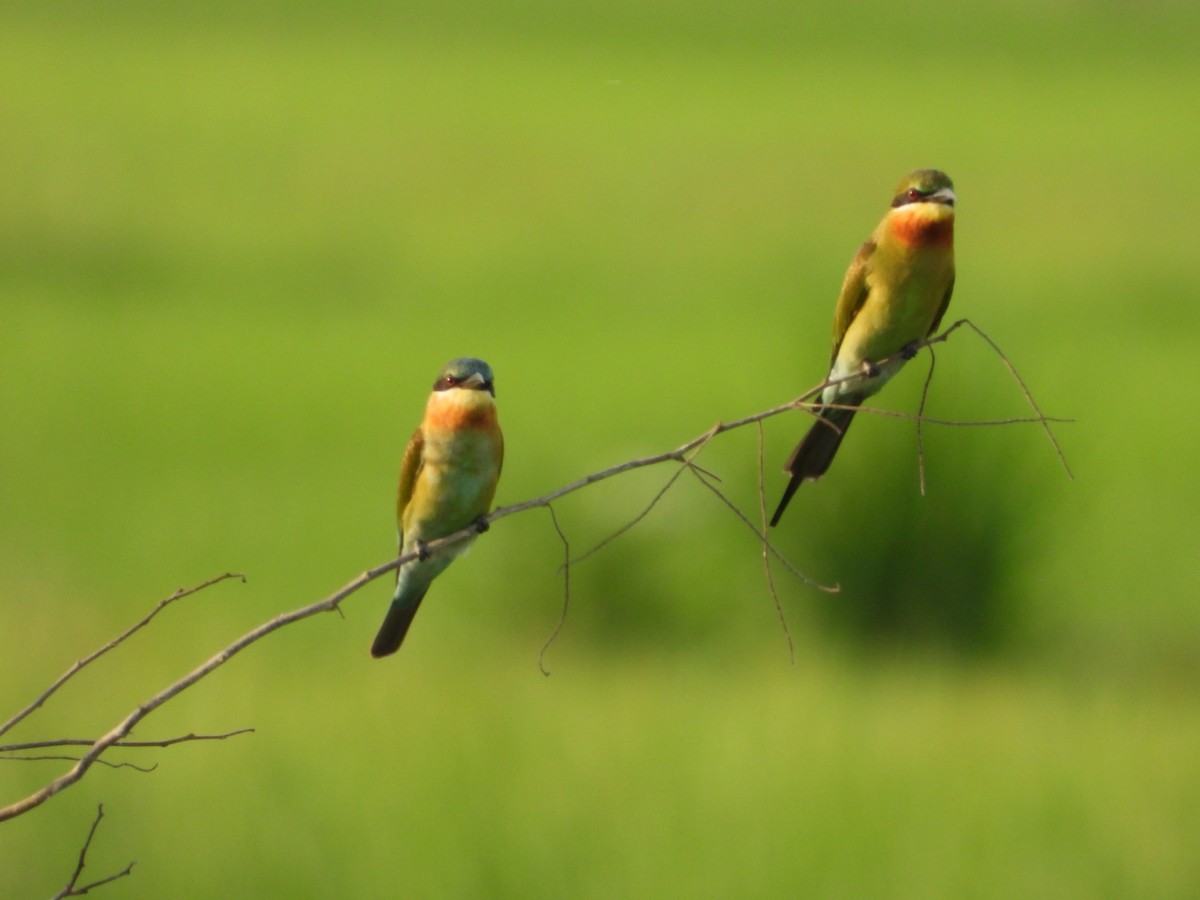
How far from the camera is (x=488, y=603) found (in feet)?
57.9

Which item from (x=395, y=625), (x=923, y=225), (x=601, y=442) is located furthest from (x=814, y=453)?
(x=601, y=442)

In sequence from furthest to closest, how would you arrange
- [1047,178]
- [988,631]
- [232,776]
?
[1047,178]
[988,631]
[232,776]

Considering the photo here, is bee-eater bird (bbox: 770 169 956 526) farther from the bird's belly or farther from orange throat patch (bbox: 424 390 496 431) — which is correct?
orange throat patch (bbox: 424 390 496 431)

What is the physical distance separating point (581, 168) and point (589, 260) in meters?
5.75

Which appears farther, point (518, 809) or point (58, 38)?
point (58, 38)

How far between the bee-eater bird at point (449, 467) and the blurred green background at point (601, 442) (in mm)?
3898

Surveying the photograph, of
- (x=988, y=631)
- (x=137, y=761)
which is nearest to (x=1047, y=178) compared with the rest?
(x=988, y=631)

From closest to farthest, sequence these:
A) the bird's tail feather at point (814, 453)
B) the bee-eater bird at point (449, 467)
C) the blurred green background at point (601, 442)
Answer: the bird's tail feather at point (814, 453) → the bee-eater bird at point (449, 467) → the blurred green background at point (601, 442)

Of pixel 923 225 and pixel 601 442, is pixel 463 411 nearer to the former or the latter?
pixel 923 225

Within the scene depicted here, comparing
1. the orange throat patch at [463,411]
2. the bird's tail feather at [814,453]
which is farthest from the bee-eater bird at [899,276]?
the orange throat patch at [463,411]

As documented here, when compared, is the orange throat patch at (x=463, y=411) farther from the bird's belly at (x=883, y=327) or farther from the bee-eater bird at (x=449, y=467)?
the bird's belly at (x=883, y=327)

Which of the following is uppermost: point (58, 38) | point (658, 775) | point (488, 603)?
point (58, 38)

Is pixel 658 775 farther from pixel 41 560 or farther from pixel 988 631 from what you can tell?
pixel 41 560

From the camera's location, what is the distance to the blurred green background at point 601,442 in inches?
387
